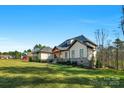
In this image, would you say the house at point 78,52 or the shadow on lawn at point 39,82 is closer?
the shadow on lawn at point 39,82

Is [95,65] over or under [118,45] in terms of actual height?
under

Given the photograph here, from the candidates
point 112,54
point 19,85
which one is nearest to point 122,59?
point 112,54

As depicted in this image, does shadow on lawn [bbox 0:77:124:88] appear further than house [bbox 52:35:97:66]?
No

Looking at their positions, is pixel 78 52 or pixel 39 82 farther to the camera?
pixel 78 52

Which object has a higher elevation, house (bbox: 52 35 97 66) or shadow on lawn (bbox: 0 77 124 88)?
house (bbox: 52 35 97 66)

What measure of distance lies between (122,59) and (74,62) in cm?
375

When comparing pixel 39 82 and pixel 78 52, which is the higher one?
pixel 78 52

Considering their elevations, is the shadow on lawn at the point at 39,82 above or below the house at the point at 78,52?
below
